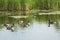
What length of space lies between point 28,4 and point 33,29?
0.27 metres

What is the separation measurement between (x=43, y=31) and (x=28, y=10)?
28cm

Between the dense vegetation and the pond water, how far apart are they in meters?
0.10

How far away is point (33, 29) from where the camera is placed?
165 cm

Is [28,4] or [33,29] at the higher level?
[28,4]

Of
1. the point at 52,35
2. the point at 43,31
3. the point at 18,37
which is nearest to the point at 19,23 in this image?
the point at 18,37

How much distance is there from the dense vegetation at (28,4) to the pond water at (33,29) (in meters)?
0.10

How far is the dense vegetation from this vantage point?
1657 millimetres

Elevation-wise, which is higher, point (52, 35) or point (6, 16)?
point (6, 16)

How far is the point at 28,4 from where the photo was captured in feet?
5.44

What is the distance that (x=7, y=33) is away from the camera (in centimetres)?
164

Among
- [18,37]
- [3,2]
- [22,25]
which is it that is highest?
[3,2]

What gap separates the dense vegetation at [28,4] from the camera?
1.66 m

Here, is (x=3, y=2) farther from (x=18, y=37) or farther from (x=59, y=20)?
(x=59, y=20)

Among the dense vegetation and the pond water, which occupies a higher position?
the dense vegetation
